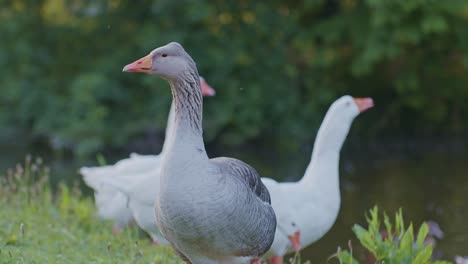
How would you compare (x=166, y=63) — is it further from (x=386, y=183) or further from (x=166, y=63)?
(x=386, y=183)

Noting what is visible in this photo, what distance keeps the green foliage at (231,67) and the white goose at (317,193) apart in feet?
27.3

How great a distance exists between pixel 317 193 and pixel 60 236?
2.14m

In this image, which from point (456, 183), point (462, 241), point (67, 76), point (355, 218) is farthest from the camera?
point (67, 76)

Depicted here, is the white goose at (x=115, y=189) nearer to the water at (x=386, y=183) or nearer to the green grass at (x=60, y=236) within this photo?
the green grass at (x=60, y=236)

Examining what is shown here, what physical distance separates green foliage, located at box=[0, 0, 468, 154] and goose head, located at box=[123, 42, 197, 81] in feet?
34.9

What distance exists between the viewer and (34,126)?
16.4m

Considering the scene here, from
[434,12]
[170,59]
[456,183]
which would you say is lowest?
[456,183]

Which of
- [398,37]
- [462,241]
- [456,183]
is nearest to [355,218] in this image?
[462,241]

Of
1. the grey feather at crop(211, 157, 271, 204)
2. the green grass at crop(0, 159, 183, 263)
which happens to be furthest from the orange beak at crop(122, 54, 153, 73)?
the green grass at crop(0, 159, 183, 263)

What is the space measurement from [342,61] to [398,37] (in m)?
3.74

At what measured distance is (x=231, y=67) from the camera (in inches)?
620

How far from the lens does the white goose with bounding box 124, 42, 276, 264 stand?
3.78 metres

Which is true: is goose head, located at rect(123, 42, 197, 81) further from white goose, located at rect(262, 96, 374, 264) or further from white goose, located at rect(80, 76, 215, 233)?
white goose, located at rect(80, 76, 215, 233)

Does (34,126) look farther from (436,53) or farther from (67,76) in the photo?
(436,53)
